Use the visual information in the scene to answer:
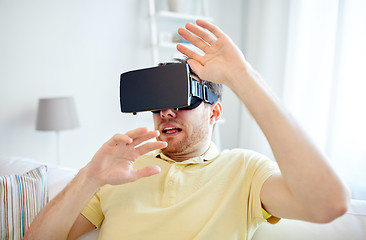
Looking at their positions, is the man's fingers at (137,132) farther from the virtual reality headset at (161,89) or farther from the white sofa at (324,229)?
the white sofa at (324,229)

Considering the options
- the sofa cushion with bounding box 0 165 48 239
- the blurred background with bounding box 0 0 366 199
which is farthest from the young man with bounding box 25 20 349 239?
the blurred background with bounding box 0 0 366 199

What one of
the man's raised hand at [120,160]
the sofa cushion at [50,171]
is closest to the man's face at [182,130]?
the man's raised hand at [120,160]

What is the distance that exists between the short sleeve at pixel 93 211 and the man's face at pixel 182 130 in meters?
0.32

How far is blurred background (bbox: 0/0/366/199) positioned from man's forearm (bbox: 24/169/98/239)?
170 centimetres

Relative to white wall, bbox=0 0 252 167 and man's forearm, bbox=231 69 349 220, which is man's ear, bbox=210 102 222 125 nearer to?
man's forearm, bbox=231 69 349 220

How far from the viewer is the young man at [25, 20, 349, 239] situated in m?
0.80

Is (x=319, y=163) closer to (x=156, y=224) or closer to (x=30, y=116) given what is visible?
(x=156, y=224)

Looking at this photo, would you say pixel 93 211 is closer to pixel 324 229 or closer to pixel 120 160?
pixel 120 160

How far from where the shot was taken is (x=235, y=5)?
3.38 m

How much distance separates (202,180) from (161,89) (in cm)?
36

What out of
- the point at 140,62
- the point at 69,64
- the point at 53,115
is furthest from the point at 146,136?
the point at 140,62

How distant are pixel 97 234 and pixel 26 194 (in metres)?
0.37

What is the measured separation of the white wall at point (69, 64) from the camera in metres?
2.54

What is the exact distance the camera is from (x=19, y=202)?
1.36 metres
